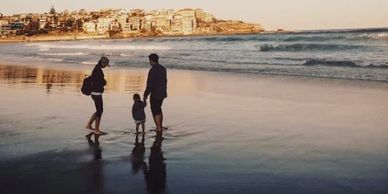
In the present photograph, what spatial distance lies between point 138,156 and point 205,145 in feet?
4.64

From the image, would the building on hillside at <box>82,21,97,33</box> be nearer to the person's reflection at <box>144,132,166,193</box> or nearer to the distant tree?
the distant tree

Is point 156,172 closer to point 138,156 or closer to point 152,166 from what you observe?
point 152,166

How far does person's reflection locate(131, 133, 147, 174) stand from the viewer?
7066 mm

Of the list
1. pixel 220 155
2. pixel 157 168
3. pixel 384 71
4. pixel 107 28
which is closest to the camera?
pixel 157 168

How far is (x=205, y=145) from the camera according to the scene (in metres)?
8.69

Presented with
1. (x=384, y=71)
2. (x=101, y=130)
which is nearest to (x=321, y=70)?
(x=384, y=71)

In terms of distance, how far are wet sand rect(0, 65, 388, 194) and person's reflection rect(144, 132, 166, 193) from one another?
0.05 feet

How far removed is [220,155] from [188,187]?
1851 mm

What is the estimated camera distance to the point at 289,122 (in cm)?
1111

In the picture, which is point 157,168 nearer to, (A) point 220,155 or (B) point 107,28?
(A) point 220,155

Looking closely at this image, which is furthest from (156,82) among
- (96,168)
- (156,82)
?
(96,168)

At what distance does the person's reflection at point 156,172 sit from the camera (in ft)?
20.2

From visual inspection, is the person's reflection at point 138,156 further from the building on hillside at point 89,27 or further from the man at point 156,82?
the building on hillside at point 89,27

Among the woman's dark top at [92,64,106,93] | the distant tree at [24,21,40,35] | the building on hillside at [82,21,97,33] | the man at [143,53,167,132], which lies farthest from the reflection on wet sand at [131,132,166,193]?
the distant tree at [24,21,40,35]
